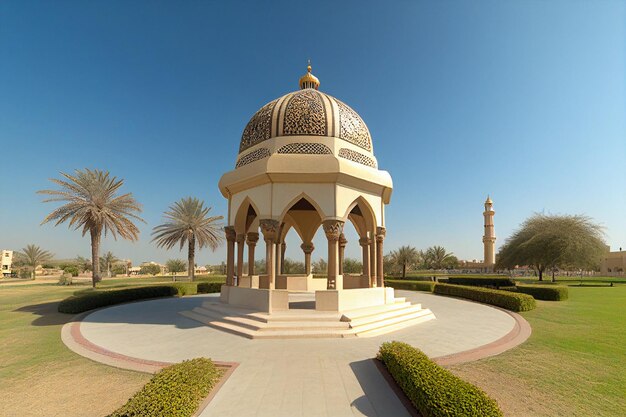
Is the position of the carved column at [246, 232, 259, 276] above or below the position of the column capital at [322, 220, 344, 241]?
below

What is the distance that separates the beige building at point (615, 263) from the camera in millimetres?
60278

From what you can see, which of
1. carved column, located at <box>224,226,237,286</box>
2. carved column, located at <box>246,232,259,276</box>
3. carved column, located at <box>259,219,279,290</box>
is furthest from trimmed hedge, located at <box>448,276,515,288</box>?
carved column, located at <box>224,226,237,286</box>

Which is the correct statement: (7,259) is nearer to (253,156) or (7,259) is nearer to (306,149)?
(253,156)

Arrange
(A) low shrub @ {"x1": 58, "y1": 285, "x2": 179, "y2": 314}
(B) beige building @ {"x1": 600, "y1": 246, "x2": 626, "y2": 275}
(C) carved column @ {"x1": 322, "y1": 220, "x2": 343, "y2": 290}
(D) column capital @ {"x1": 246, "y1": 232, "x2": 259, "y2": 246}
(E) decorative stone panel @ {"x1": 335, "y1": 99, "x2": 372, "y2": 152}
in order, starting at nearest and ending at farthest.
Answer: (C) carved column @ {"x1": 322, "y1": 220, "x2": 343, "y2": 290} < (E) decorative stone panel @ {"x1": 335, "y1": 99, "x2": 372, "y2": 152} < (A) low shrub @ {"x1": 58, "y1": 285, "x2": 179, "y2": 314} < (D) column capital @ {"x1": 246, "y1": 232, "x2": 259, "y2": 246} < (B) beige building @ {"x1": 600, "y1": 246, "x2": 626, "y2": 275}

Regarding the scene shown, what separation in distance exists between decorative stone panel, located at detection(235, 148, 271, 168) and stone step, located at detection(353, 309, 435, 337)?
797 cm

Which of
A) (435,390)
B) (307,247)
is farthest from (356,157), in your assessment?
(435,390)

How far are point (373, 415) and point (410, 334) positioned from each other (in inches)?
221

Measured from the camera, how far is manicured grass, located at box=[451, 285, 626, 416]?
208 inches

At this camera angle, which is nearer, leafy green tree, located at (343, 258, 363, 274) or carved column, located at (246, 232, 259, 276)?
carved column, located at (246, 232, 259, 276)

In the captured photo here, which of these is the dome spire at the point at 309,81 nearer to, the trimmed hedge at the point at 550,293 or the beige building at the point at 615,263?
the trimmed hedge at the point at 550,293

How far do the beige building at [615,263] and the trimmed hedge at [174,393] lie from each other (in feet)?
266

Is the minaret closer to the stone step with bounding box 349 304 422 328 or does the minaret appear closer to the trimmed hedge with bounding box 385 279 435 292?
the trimmed hedge with bounding box 385 279 435 292

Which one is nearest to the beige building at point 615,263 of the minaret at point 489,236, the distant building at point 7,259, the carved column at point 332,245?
the minaret at point 489,236

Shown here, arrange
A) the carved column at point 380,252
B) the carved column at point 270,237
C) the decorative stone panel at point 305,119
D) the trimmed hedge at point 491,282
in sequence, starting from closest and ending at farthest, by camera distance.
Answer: the carved column at point 270,237, the decorative stone panel at point 305,119, the carved column at point 380,252, the trimmed hedge at point 491,282
